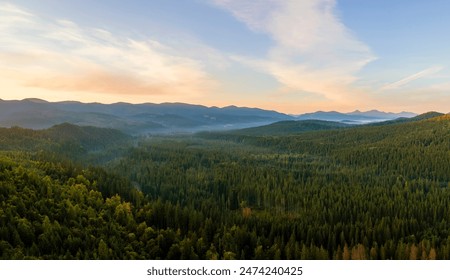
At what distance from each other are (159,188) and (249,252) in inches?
3848

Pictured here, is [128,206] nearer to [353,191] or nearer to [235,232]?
[235,232]

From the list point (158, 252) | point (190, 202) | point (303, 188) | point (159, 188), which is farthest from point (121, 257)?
point (303, 188)

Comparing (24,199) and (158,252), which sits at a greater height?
(24,199)

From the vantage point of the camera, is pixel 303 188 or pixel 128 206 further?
pixel 303 188

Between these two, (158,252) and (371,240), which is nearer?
(158,252)

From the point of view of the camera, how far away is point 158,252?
307 ft

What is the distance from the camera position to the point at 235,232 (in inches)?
4097

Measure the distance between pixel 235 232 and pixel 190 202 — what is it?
5135cm

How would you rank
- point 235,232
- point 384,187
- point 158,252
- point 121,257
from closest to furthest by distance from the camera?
point 121,257 < point 158,252 < point 235,232 < point 384,187

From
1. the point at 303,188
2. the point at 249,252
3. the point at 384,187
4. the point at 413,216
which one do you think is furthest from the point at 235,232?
the point at 384,187

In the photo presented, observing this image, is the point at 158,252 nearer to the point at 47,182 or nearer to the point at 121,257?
the point at 121,257
